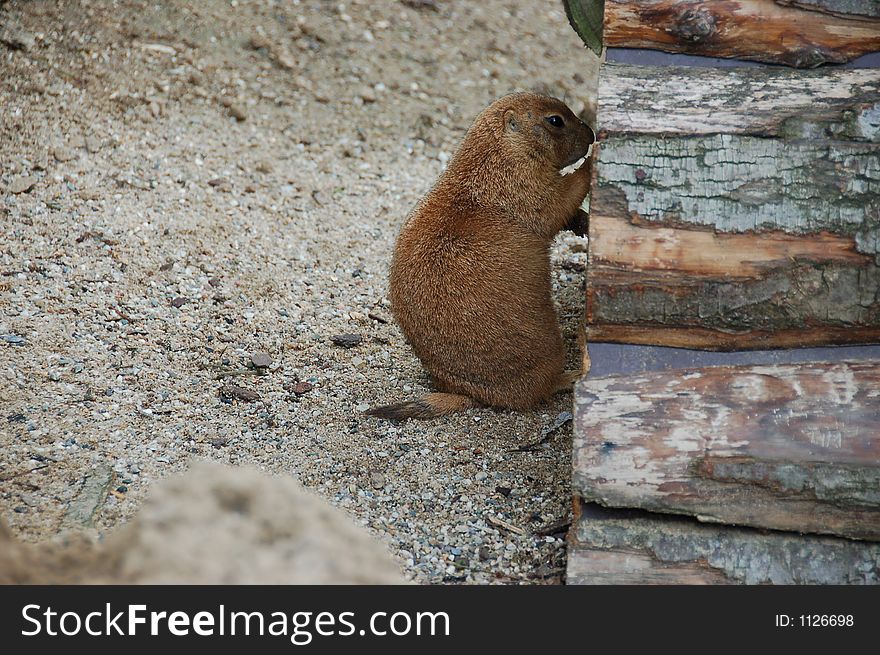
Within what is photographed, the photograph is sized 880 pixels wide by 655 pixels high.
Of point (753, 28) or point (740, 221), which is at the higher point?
point (753, 28)

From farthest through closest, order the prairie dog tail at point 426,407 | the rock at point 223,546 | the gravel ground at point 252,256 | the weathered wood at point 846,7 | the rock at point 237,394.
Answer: the rock at point 237,394 → the prairie dog tail at point 426,407 → the gravel ground at point 252,256 → the weathered wood at point 846,7 → the rock at point 223,546

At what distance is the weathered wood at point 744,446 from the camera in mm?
3371

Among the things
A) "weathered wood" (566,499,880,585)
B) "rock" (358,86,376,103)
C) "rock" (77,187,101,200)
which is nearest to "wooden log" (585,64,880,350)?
"weathered wood" (566,499,880,585)

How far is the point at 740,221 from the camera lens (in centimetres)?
348

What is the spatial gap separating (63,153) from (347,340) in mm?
2473

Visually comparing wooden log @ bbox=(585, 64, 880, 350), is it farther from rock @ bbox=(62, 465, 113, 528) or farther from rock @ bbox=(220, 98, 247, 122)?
rock @ bbox=(220, 98, 247, 122)

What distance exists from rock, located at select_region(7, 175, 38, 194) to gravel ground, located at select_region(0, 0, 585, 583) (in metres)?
0.02

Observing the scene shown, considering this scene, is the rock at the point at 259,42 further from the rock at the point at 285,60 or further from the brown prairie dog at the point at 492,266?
the brown prairie dog at the point at 492,266

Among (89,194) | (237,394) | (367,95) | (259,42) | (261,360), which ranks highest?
(259,42)

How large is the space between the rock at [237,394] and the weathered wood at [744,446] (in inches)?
75.6

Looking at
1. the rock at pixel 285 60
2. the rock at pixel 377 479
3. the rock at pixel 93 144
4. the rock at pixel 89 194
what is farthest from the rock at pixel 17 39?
the rock at pixel 377 479

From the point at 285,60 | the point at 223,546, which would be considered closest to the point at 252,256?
the point at 285,60

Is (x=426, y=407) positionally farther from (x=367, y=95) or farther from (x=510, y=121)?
(x=367, y=95)

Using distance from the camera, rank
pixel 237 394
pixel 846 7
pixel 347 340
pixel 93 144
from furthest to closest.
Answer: pixel 93 144 < pixel 347 340 < pixel 237 394 < pixel 846 7
